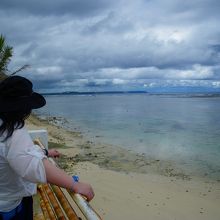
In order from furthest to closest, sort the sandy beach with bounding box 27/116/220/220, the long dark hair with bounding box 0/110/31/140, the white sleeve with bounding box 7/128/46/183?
the sandy beach with bounding box 27/116/220/220
the long dark hair with bounding box 0/110/31/140
the white sleeve with bounding box 7/128/46/183

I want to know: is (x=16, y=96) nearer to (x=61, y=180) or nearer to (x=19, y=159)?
(x=19, y=159)

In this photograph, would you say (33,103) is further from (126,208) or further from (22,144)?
(126,208)

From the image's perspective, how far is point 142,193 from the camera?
910cm

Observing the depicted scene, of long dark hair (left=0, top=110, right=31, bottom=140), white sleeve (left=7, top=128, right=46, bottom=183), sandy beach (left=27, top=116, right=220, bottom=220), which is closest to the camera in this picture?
white sleeve (left=7, top=128, right=46, bottom=183)

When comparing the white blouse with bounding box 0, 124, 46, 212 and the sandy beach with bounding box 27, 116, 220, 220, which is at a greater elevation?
the white blouse with bounding box 0, 124, 46, 212

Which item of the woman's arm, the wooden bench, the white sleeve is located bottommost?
the wooden bench

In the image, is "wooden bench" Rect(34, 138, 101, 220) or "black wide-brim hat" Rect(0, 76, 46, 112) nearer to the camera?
"wooden bench" Rect(34, 138, 101, 220)

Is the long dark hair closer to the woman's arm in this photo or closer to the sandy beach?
the woman's arm

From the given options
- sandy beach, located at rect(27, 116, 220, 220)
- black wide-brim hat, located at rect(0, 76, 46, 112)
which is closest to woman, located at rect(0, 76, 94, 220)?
black wide-brim hat, located at rect(0, 76, 46, 112)

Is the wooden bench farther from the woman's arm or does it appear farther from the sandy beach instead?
the sandy beach

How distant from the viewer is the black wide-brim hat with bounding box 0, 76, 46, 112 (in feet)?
6.85

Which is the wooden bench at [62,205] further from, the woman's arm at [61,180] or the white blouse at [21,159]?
the white blouse at [21,159]

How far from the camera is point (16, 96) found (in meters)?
2.12

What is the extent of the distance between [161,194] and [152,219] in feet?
7.29
